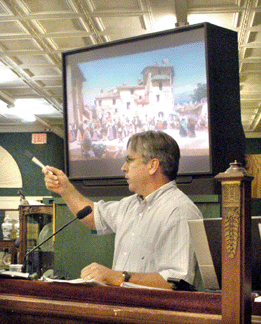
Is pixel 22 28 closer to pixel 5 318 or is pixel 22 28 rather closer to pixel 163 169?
pixel 163 169

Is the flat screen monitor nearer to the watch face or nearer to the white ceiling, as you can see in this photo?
the white ceiling

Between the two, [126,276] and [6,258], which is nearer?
[126,276]

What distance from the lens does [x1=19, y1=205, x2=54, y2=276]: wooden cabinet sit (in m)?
4.05

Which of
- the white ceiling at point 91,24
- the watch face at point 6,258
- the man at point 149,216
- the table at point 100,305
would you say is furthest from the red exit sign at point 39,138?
the table at point 100,305

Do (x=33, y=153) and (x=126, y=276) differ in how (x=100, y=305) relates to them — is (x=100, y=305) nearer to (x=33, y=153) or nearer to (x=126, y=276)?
(x=126, y=276)

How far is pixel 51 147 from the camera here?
39.1 ft

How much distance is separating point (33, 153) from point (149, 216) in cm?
1001

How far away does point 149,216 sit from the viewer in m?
2.02

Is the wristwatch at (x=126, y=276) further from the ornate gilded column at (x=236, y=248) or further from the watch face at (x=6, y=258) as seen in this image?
the watch face at (x=6, y=258)

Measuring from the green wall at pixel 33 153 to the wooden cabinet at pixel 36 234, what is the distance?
6952 mm

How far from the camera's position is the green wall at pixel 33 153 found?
1167 cm

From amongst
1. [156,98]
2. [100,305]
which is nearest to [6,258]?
[156,98]

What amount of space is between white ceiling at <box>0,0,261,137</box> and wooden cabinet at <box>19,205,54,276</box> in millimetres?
2350

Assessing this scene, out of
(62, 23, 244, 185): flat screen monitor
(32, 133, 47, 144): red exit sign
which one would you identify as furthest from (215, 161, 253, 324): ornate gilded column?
(32, 133, 47, 144): red exit sign
